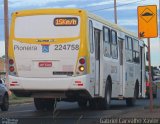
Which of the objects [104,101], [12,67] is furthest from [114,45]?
[12,67]

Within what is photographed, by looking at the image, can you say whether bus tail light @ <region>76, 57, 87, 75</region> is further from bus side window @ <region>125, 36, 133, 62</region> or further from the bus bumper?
bus side window @ <region>125, 36, 133, 62</region>

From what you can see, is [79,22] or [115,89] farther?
[115,89]

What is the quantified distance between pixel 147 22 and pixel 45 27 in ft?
10.9

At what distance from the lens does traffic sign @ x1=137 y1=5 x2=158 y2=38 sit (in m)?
17.1

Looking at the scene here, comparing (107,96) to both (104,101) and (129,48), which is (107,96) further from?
(129,48)

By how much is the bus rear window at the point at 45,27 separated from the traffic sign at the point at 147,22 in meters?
2.01

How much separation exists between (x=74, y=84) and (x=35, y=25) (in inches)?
95.6

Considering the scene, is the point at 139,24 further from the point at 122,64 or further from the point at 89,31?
the point at 122,64

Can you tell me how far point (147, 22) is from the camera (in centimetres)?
1725

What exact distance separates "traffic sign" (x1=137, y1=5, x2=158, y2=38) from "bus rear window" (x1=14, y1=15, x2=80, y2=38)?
6.60 ft

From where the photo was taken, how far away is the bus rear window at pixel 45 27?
17.6 metres

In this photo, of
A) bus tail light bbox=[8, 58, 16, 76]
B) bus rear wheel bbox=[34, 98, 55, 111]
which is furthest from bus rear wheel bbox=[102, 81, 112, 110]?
bus tail light bbox=[8, 58, 16, 76]

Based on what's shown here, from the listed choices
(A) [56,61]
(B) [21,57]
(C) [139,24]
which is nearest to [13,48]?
(B) [21,57]

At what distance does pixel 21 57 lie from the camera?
58.0 feet
